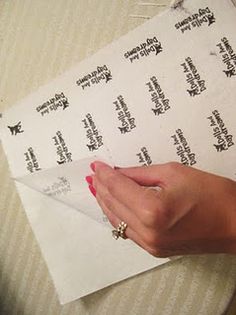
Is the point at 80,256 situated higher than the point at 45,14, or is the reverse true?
the point at 45,14

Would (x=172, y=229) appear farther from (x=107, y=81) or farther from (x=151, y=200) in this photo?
(x=107, y=81)

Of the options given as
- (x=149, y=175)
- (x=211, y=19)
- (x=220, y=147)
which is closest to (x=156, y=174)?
(x=149, y=175)

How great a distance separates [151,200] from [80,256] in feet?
0.77

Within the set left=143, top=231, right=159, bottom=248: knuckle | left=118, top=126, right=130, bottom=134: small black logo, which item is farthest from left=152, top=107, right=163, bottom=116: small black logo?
left=143, top=231, right=159, bottom=248: knuckle

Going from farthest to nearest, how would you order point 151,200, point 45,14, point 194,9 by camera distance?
point 45,14 < point 194,9 < point 151,200

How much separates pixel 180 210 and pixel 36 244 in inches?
12.4

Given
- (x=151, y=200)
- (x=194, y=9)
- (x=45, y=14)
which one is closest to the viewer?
(x=151, y=200)

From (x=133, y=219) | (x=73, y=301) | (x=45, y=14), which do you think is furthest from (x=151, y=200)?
(x=45, y=14)

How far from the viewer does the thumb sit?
1.50 feet

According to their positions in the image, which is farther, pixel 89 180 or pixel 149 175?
pixel 89 180

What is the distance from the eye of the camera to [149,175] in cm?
47

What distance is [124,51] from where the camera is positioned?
587mm

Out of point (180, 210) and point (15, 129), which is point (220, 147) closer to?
point (180, 210)

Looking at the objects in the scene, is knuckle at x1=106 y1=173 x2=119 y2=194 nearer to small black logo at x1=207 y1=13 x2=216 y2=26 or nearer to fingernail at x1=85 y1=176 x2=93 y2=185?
fingernail at x1=85 y1=176 x2=93 y2=185
